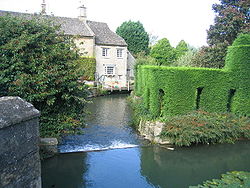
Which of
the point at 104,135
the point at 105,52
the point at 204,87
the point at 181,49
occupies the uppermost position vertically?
the point at 181,49

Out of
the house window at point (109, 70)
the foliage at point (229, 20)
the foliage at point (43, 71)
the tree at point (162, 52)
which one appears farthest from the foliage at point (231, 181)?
the tree at point (162, 52)

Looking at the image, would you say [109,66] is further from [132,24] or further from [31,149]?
[31,149]

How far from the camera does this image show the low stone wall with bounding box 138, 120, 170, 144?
41.6 ft

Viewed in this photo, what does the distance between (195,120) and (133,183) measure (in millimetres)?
5643

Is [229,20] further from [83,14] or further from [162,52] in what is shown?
[162,52]

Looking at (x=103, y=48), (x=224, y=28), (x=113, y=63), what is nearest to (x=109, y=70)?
(x=113, y=63)

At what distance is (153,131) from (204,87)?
437cm

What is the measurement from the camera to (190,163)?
35.4 ft

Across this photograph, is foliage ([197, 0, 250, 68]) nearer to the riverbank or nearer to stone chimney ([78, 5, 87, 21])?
the riverbank

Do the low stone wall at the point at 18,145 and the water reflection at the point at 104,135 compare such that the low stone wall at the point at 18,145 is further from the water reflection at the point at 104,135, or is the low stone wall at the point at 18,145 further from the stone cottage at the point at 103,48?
the stone cottage at the point at 103,48

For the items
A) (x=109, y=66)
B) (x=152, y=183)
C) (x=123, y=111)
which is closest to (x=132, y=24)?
(x=109, y=66)

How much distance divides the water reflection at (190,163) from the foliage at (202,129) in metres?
0.42

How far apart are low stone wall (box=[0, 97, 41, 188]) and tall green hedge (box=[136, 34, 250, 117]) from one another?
10507mm

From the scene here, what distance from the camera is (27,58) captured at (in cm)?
928
